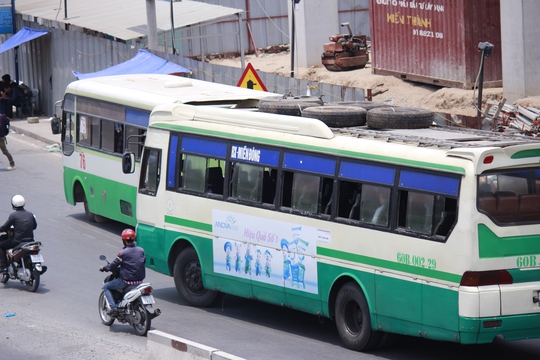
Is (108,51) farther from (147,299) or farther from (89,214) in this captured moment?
(147,299)

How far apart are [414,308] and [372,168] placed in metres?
1.65

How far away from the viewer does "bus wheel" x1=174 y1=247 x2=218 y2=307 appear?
1366cm

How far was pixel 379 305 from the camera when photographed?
A: 35.1 ft

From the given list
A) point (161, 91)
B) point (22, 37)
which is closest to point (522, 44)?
point (161, 91)

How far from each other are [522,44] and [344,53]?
920 cm

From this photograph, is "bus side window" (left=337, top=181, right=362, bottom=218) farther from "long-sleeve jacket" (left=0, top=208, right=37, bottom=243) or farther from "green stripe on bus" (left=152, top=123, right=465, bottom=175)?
"long-sleeve jacket" (left=0, top=208, right=37, bottom=243)

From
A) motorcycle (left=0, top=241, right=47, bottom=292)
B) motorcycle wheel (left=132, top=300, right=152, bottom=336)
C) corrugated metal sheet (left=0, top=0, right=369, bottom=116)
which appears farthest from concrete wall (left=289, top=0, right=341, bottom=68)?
motorcycle wheel (left=132, top=300, right=152, bottom=336)

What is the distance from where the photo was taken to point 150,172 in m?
14.4

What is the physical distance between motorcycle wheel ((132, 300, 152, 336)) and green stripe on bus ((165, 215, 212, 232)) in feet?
5.23

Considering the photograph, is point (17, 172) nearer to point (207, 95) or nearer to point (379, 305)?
point (207, 95)

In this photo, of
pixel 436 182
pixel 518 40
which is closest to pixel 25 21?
pixel 518 40

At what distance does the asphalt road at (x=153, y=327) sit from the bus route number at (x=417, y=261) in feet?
4.21

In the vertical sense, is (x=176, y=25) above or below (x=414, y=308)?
above

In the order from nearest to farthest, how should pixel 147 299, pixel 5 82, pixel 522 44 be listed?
pixel 147 299, pixel 522 44, pixel 5 82
